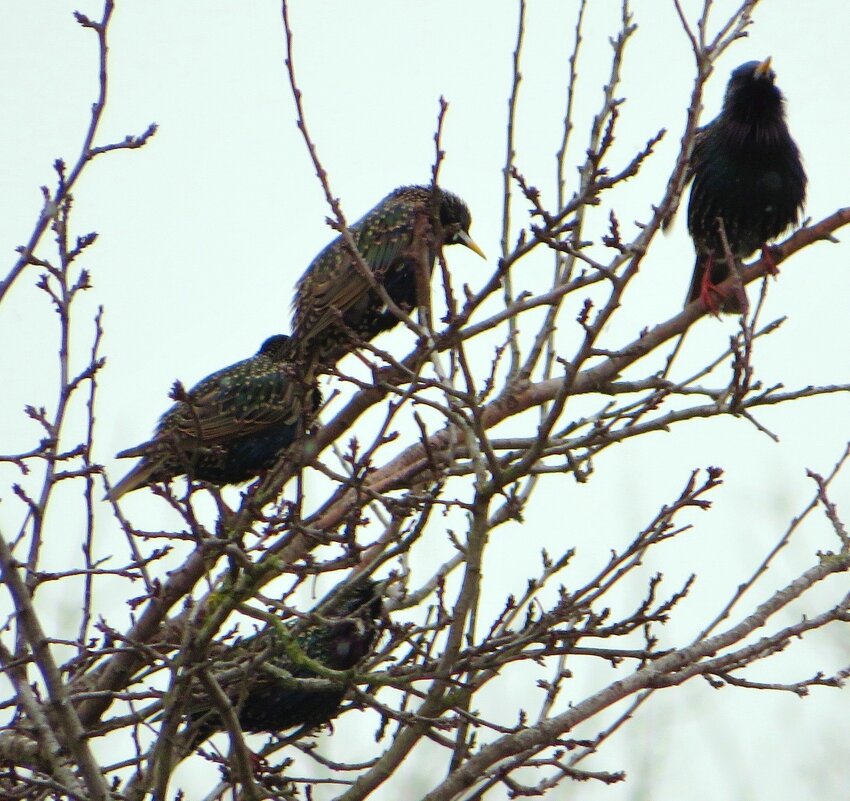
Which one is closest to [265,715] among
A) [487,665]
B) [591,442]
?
[487,665]

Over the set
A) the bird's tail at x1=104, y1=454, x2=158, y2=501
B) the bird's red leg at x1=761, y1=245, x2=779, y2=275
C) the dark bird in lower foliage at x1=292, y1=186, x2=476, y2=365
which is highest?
the dark bird in lower foliage at x1=292, y1=186, x2=476, y2=365

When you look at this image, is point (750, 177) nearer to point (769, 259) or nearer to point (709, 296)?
point (709, 296)

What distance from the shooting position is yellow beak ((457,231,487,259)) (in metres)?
6.94

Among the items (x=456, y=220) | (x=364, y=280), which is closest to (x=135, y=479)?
(x=364, y=280)

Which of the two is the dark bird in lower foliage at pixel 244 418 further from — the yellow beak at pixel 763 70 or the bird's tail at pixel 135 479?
the yellow beak at pixel 763 70

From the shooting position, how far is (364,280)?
20.6 ft

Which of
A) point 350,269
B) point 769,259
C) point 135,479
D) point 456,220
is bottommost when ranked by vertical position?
point 769,259

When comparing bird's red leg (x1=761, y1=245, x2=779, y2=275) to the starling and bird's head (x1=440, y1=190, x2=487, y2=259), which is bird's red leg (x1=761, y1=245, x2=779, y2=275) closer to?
the starling

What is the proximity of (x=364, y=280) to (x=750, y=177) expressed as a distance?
7.20 ft

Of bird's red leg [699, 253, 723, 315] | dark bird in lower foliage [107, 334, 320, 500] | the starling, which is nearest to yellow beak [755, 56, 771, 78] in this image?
the starling

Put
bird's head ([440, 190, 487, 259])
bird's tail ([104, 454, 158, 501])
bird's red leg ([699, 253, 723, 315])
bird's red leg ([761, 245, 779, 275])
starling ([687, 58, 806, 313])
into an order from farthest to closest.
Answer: bird's head ([440, 190, 487, 259]) → starling ([687, 58, 806, 313]) → bird's tail ([104, 454, 158, 501]) → bird's red leg ([699, 253, 723, 315]) → bird's red leg ([761, 245, 779, 275])

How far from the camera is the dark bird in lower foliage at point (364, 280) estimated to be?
6242 millimetres

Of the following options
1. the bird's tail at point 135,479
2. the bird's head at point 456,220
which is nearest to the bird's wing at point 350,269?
the bird's head at point 456,220

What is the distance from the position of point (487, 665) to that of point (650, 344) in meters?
1.61
